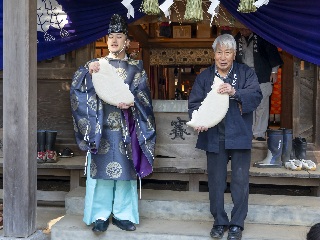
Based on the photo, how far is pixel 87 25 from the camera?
260 inches

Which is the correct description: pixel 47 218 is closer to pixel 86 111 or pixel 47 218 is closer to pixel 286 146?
pixel 86 111

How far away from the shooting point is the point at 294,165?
19.8 ft

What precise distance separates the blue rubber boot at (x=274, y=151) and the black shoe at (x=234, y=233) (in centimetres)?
169

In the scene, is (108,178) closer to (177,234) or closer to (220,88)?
(177,234)

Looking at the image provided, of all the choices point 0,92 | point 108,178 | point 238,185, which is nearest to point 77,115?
point 108,178

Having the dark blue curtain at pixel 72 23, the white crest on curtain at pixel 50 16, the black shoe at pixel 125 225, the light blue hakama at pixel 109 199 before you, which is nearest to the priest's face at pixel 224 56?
the light blue hakama at pixel 109 199

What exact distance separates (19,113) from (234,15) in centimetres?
303

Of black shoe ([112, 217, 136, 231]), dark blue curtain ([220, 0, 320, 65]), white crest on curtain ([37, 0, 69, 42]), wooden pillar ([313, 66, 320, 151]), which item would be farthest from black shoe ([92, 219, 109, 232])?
wooden pillar ([313, 66, 320, 151])

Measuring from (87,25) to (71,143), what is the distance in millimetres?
1791

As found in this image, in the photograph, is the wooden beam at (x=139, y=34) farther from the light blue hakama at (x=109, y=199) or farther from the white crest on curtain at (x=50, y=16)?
the light blue hakama at (x=109, y=199)

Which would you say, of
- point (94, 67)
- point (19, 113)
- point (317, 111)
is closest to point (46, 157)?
point (19, 113)

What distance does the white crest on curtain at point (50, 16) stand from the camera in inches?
262

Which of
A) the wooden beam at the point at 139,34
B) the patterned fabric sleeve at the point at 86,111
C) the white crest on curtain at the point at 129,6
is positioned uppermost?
the wooden beam at the point at 139,34

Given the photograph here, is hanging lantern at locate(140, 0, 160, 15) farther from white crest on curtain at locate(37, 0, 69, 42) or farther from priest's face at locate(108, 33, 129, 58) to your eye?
white crest on curtain at locate(37, 0, 69, 42)
